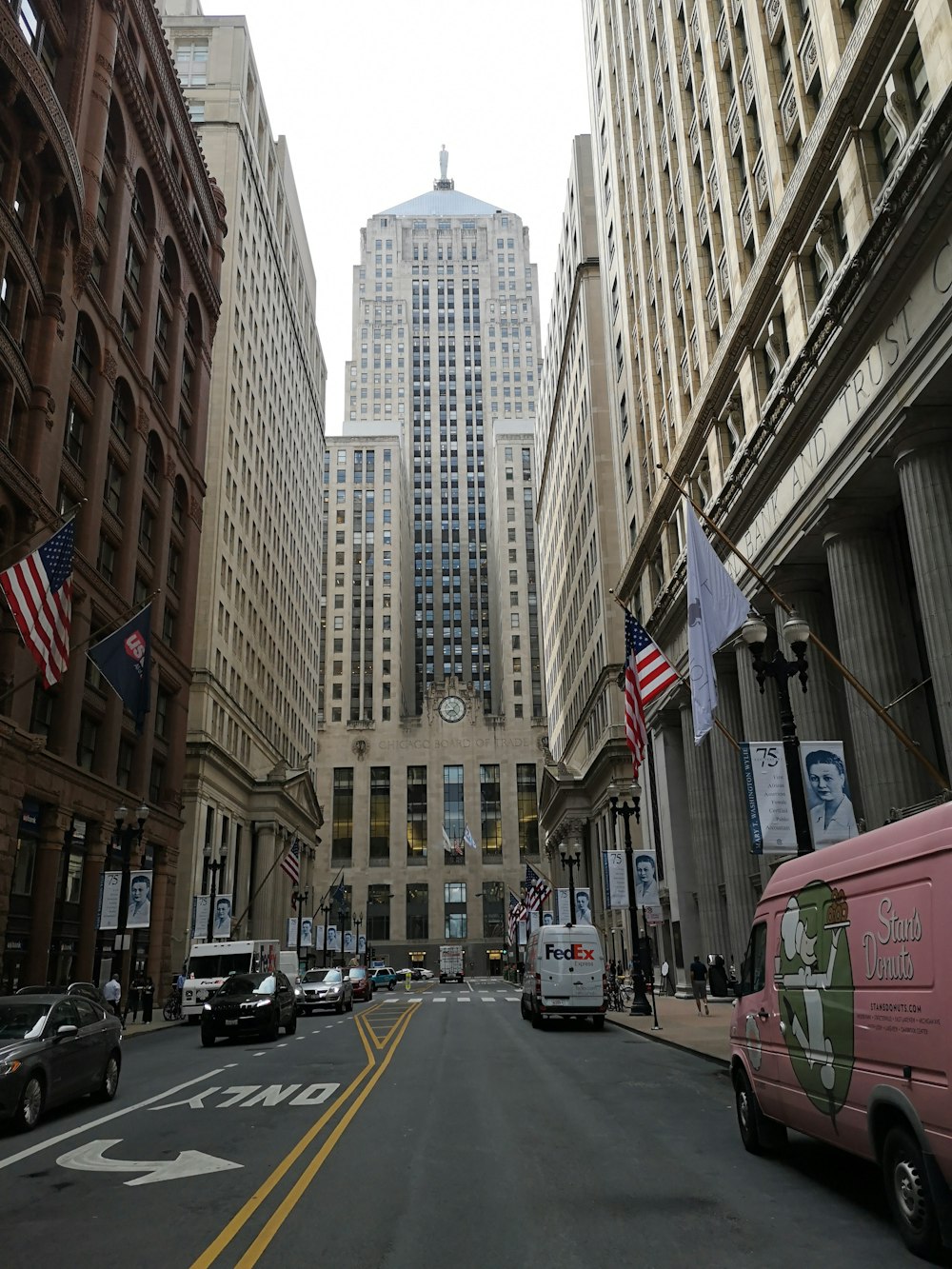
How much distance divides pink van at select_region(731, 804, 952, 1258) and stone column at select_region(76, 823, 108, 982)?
1396 inches

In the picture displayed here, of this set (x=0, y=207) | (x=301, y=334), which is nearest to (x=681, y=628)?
(x=0, y=207)

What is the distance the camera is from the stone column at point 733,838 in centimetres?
3319

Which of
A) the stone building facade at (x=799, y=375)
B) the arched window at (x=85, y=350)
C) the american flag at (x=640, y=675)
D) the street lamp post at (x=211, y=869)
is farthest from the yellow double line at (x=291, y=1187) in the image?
the street lamp post at (x=211, y=869)

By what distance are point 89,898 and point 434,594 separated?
134m

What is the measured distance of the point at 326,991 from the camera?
135 feet

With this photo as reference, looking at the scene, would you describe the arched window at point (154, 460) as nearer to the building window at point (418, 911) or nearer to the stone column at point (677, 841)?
the stone column at point (677, 841)

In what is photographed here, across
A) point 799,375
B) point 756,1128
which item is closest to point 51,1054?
point 756,1128

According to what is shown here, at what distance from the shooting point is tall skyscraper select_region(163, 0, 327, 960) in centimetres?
6406

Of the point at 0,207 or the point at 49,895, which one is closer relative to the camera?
the point at 0,207

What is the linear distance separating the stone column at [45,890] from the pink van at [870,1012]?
30.9 m

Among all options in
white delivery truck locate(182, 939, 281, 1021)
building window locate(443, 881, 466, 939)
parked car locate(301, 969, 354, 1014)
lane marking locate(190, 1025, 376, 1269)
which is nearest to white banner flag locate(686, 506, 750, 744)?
lane marking locate(190, 1025, 376, 1269)

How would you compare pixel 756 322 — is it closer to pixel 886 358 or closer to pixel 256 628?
pixel 886 358

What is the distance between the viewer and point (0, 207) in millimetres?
31359

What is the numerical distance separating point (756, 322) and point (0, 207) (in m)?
23.8
